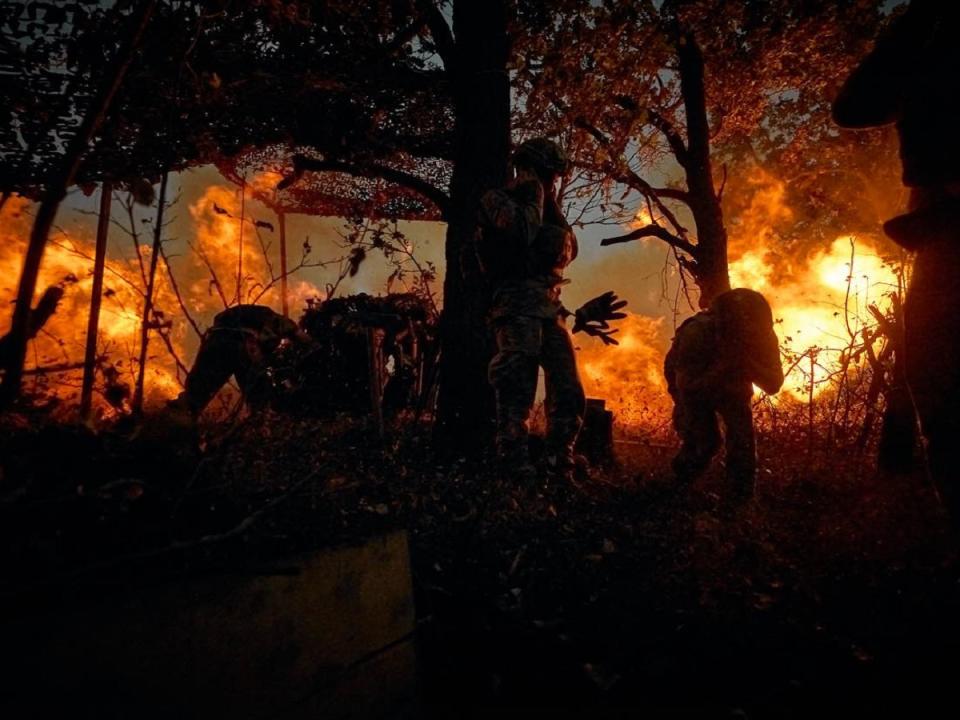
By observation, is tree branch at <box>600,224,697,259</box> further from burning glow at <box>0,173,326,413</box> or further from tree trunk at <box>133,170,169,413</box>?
tree trunk at <box>133,170,169,413</box>

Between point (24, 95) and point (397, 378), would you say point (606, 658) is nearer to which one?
point (24, 95)

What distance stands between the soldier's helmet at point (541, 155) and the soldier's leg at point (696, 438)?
8.31ft

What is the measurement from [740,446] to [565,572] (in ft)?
7.64

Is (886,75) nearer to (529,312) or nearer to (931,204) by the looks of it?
(931,204)

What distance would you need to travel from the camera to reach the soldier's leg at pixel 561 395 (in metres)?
4.26

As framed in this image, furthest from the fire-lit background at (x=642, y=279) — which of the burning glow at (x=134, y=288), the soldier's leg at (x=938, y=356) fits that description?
the soldier's leg at (x=938, y=356)

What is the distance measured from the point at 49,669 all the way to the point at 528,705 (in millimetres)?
1468

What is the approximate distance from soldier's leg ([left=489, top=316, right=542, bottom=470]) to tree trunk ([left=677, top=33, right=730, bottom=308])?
5174 mm

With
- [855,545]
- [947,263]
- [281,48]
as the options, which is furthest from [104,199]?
[855,545]

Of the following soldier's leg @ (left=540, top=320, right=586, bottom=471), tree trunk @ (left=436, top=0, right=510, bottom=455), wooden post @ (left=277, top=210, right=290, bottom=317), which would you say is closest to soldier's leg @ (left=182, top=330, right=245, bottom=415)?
wooden post @ (left=277, top=210, right=290, bottom=317)

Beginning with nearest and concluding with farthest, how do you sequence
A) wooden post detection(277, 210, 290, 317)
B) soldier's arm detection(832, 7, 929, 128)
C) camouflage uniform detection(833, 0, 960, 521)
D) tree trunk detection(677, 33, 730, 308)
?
camouflage uniform detection(833, 0, 960, 521) < soldier's arm detection(832, 7, 929, 128) < wooden post detection(277, 210, 290, 317) < tree trunk detection(677, 33, 730, 308)

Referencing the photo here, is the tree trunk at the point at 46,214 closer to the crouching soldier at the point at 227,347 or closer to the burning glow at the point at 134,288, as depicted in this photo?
the burning glow at the point at 134,288

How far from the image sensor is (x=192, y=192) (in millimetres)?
33000

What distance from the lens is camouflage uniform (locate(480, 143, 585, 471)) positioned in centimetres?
421
